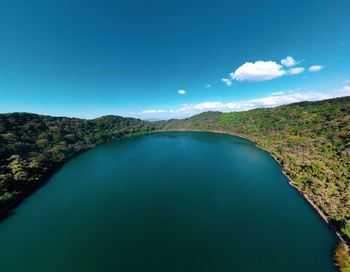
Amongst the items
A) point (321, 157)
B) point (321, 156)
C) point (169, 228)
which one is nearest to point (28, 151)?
point (169, 228)

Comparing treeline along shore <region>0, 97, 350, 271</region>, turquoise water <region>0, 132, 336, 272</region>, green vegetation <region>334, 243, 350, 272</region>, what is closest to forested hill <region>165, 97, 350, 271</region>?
treeline along shore <region>0, 97, 350, 271</region>

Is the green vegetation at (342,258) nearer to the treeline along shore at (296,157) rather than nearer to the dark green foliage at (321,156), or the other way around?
the treeline along shore at (296,157)

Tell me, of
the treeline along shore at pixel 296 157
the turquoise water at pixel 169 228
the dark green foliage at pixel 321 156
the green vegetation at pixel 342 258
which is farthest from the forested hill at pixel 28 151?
the dark green foliage at pixel 321 156

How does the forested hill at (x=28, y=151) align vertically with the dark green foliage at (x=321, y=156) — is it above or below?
above

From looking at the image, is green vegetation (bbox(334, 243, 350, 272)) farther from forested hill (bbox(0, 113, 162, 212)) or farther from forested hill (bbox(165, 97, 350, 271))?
forested hill (bbox(0, 113, 162, 212))

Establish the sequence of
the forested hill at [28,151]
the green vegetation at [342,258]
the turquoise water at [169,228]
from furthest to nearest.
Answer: the forested hill at [28,151] < the turquoise water at [169,228] < the green vegetation at [342,258]

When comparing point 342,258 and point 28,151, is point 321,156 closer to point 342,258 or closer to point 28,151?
point 342,258

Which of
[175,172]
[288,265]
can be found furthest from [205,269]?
[175,172]

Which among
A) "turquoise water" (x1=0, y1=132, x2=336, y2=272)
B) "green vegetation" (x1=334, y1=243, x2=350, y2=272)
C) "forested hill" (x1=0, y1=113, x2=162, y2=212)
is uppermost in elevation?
"forested hill" (x1=0, y1=113, x2=162, y2=212)

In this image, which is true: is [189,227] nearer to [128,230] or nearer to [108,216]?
[128,230]
